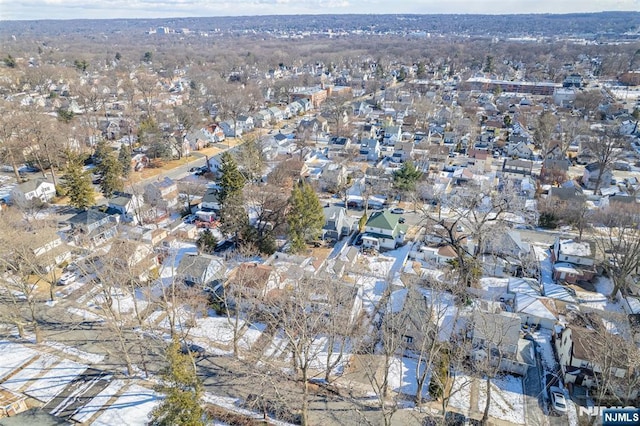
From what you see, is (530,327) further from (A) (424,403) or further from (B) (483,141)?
(B) (483,141)

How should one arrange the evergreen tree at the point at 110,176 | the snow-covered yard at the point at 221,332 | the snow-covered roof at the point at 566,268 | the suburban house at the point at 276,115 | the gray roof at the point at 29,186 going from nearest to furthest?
the snow-covered yard at the point at 221,332, the snow-covered roof at the point at 566,268, the gray roof at the point at 29,186, the evergreen tree at the point at 110,176, the suburban house at the point at 276,115

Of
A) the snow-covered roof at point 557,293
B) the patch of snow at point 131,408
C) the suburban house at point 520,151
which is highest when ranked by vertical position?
the suburban house at point 520,151

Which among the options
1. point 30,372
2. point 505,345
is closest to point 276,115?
point 30,372

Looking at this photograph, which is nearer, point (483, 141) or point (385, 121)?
point (483, 141)

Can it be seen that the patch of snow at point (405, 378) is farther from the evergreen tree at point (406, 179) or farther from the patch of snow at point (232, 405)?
the evergreen tree at point (406, 179)

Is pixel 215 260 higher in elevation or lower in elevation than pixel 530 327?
higher

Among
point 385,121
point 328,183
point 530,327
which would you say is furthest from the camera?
point 385,121

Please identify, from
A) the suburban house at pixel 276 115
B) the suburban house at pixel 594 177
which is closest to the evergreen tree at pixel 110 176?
the suburban house at pixel 276 115

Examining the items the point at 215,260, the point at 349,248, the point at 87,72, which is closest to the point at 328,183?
the point at 349,248
